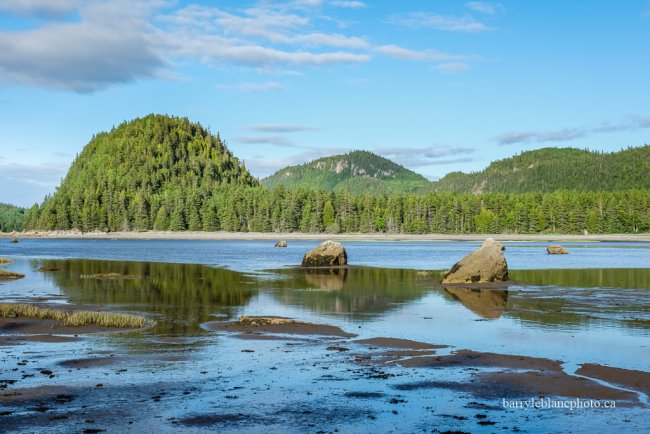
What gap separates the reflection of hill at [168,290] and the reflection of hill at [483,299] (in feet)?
47.1

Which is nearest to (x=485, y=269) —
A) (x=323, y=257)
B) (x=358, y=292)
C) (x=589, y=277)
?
(x=358, y=292)

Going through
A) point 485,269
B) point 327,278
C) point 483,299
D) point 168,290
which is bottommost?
point 483,299

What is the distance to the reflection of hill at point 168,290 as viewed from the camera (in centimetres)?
3736

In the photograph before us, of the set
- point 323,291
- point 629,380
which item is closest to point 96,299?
point 323,291

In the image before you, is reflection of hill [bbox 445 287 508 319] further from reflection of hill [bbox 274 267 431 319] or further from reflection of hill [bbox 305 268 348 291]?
reflection of hill [bbox 305 268 348 291]

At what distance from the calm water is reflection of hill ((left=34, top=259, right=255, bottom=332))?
90mm

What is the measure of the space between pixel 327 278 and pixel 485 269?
14.8 m

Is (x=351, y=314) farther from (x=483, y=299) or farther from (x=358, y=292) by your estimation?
(x=358, y=292)

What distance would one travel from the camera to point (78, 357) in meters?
24.4

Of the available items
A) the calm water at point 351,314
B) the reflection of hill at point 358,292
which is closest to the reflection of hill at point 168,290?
the calm water at point 351,314

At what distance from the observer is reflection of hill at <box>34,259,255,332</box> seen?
37363mm

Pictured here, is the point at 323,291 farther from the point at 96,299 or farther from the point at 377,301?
the point at 96,299

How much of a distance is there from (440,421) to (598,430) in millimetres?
3789

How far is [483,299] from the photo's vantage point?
43.9m
